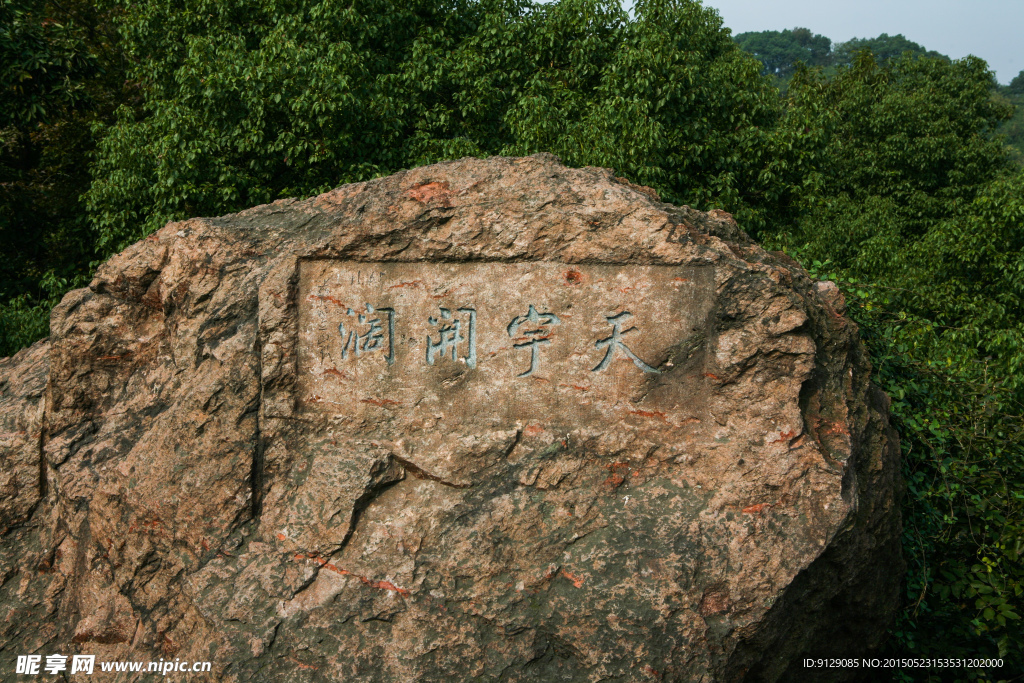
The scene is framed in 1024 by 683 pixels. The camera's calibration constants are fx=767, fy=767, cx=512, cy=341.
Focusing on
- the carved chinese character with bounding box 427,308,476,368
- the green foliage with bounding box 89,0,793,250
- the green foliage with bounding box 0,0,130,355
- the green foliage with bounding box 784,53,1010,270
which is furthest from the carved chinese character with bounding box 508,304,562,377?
the green foliage with bounding box 784,53,1010,270

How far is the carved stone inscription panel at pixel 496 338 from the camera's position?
3180 mm

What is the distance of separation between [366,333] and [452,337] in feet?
1.28

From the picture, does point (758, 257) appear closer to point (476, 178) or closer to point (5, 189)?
point (476, 178)

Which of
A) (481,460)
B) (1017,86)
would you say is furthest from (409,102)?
(1017,86)

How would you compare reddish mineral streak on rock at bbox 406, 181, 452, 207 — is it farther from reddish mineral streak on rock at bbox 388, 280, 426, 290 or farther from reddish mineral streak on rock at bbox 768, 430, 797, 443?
reddish mineral streak on rock at bbox 768, 430, 797, 443

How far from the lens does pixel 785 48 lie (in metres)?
48.2

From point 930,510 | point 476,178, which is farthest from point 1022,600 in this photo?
point 476,178

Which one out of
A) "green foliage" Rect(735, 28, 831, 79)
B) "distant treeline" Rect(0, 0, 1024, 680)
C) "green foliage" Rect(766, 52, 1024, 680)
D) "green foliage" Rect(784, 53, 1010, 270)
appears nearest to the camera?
"green foliage" Rect(766, 52, 1024, 680)

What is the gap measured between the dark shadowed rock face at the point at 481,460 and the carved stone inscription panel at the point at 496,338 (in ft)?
0.03

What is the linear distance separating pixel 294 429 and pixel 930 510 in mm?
3195

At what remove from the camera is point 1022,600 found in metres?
3.79

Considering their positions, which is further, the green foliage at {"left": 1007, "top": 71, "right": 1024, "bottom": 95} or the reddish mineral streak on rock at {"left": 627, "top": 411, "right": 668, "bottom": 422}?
the green foliage at {"left": 1007, "top": 71, "right": 1024, "bottom": 95}

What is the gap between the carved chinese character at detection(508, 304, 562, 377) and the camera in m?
3.25

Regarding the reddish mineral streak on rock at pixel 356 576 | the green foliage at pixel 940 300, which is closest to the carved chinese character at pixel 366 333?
the reddish mineral streak on rock at pixel 356 576
